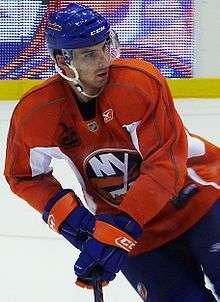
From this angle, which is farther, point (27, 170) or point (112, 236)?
point (27, 170)

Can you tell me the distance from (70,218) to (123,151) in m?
0.19

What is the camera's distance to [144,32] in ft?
17.4

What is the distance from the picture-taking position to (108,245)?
162 centimetres

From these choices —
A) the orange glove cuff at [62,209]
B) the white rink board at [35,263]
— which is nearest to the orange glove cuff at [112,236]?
the orange glove cuff at [62,209]

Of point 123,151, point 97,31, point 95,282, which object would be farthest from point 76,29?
point 95,282

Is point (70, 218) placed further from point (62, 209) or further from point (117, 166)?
point (117, 166)

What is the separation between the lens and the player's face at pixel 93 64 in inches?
66.2

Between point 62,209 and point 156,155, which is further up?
point 156,155

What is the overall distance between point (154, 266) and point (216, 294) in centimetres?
16

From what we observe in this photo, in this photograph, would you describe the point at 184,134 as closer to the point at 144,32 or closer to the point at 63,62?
the point at 63,62

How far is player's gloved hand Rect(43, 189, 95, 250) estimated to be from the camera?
172cm

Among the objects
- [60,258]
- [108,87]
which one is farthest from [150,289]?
[60,258]

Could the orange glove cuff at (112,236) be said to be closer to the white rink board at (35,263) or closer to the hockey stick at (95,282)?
the hockey stick at (95,282)


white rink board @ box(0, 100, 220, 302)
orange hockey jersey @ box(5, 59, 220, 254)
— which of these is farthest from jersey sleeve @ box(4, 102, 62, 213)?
white rink board @ box(0, 100, 220, 302)
